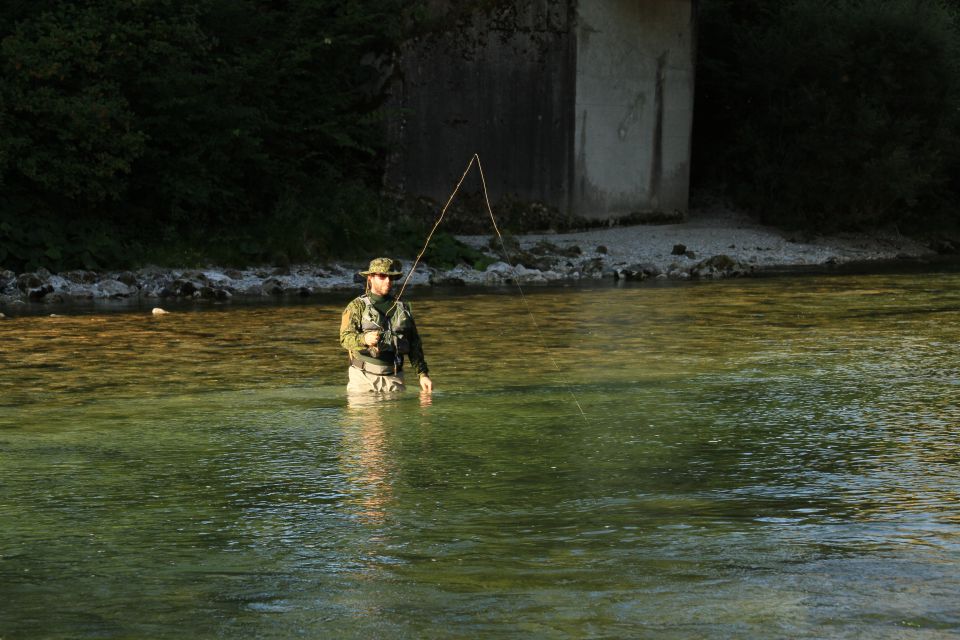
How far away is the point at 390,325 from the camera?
1122 centimetres

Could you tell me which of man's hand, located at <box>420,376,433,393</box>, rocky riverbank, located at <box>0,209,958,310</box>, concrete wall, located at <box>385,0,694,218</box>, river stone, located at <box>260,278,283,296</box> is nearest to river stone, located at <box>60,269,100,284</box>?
rocky riverbank, located at <box>0,209,958,310</box>

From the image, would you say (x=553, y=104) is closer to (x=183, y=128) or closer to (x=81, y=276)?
(x=183, y=128)

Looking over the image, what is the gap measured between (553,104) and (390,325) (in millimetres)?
17886

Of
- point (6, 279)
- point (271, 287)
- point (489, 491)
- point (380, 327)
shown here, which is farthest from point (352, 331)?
point (6, 279)

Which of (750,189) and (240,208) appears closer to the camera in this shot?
(240,208)

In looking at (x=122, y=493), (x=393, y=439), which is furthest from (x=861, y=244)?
(x=122, y=493)

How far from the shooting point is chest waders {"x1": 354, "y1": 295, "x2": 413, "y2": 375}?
11164 millimetres

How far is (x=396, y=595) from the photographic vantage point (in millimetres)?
6031

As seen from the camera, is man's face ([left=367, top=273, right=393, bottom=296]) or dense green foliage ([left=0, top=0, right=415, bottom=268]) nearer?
man's face ([left=367, top=273, right=393, bottom=296])

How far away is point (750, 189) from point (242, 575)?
27052 mm

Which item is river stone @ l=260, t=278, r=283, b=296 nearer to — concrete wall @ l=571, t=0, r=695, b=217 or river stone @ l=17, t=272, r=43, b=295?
river stone @ l=17, t=272, r=43, b=295

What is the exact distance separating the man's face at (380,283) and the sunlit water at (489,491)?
88 centimetres

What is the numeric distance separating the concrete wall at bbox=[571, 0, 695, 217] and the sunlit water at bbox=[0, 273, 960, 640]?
1404cm

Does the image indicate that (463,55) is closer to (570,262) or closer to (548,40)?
(548,40)
